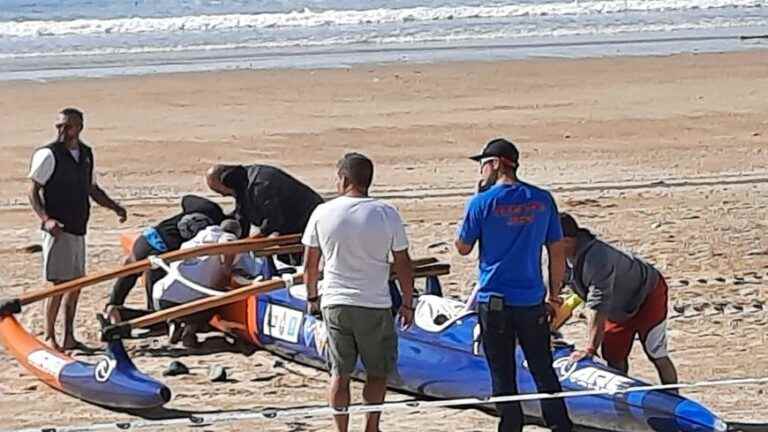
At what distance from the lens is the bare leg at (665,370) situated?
9.16m

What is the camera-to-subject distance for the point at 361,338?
8258 millimetres

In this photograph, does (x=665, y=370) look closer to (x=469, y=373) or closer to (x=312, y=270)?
(x=469, y=373)

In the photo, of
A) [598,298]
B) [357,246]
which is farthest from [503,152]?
[598,298]

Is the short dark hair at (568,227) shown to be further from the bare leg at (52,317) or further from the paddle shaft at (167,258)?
the bare leg at (52,317)

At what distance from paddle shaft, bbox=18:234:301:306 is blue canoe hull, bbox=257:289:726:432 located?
36 cm

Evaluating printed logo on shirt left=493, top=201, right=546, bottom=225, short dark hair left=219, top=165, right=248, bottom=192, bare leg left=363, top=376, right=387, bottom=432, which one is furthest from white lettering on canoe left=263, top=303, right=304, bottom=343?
printed logo on shirt left=493, top=201, right=546, bottom=225

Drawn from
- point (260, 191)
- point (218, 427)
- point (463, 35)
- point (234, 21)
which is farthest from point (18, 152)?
point (234, 21)

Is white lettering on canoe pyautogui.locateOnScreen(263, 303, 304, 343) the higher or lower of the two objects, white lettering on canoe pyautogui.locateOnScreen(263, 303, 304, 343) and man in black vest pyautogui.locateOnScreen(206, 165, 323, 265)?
the lower

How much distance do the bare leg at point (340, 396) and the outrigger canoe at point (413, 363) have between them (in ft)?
3.19

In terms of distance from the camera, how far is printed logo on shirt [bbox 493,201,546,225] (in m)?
8.12

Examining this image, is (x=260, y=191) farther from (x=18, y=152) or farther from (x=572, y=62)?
(x=572, y=62)

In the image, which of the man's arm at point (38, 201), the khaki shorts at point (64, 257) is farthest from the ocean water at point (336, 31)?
the man's arm at point (38, 201)

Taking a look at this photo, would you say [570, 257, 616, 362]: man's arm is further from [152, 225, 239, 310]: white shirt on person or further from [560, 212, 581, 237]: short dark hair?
[152, 225, 239, 310]: white shirt on person

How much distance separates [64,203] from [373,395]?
328cm
